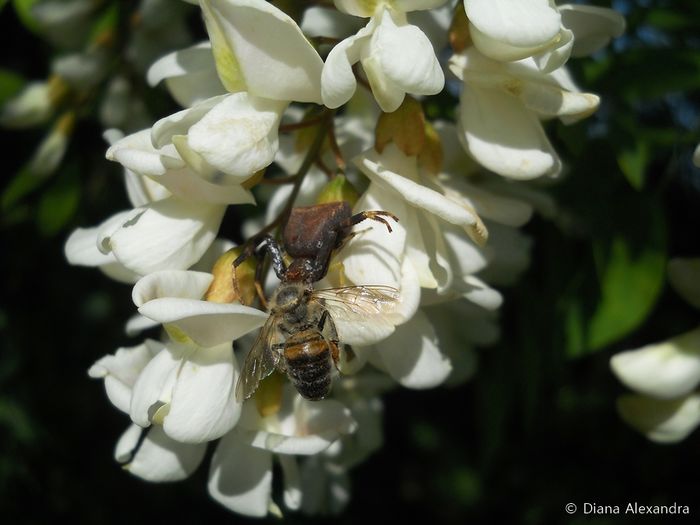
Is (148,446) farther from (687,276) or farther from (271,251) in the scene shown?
(687,276)

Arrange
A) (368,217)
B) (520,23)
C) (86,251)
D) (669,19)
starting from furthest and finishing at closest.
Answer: (669,19), (86,251), (368,217), (520,23)

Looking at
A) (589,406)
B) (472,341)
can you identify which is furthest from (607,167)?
(589,406)

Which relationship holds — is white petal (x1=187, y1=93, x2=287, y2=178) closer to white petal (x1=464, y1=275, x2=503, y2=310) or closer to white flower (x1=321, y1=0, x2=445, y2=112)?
white flower (x1=321, y1=0, x2=445, y2=112)

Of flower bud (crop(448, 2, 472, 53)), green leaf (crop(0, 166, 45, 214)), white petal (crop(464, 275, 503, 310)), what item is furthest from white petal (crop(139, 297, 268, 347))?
green leaf (crop(0, 166, 45, 214))

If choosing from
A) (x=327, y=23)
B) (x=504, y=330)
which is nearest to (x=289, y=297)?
(x=327, y=23)

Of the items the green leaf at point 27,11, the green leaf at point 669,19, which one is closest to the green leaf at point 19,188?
the green leaf at point 27,11

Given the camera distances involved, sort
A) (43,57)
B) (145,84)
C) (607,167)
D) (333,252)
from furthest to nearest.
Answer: (43,57) < (145,84) < (607,167) < (333,252)

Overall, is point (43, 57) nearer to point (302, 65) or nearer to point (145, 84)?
point (145, 84)

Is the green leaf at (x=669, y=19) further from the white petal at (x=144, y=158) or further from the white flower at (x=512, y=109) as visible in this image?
the white petal at (x=144, y=158)
